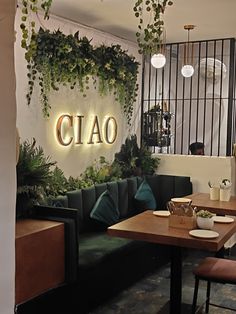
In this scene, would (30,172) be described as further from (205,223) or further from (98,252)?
(205,223)

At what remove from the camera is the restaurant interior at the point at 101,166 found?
296 cm

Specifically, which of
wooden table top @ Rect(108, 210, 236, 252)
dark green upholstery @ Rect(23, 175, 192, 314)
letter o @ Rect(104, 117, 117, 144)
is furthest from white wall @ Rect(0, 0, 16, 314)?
letter o @ Rect(104, 117, 117, 144)

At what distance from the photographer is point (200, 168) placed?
5.77 meters

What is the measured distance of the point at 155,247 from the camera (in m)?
4.71

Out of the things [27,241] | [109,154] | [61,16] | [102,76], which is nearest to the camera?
[27,241]

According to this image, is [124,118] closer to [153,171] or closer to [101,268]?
[153,171]

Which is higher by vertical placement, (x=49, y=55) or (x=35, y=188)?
(x=49, y=55)

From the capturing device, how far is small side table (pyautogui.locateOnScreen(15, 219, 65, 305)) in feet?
9.27

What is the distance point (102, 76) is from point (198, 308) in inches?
111

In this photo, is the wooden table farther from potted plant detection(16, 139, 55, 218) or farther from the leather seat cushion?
potted plant detection(16, 139, 55, 218)

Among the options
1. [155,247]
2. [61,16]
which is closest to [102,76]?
[61,16]

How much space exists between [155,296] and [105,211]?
1021mm

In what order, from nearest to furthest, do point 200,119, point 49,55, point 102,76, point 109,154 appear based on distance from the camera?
point 49,55
point 102,76
point 109,154
point 200,119

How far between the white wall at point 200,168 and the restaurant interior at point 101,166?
1 cm
